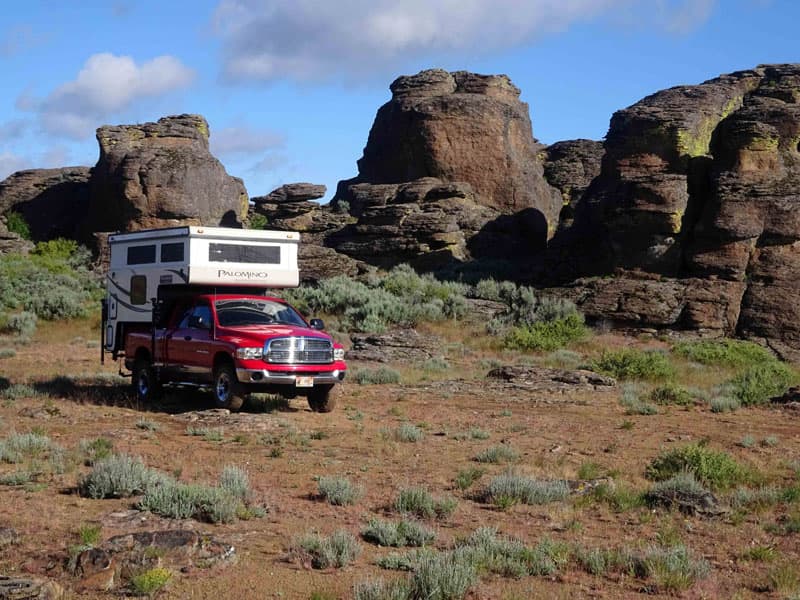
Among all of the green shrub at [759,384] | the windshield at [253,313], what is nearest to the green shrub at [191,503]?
the windshield at [253,313]

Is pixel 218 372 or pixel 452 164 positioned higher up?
pixel 452 164

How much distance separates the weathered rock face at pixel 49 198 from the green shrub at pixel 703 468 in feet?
139

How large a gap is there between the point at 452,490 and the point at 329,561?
3.45 m

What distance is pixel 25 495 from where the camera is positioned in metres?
9.73

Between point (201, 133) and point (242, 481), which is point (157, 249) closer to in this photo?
point (242, 481)

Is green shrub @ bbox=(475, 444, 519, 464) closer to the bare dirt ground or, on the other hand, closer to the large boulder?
the bare dirt ground

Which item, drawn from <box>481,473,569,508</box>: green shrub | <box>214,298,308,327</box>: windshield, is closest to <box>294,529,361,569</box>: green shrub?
<box>481,473,569,508</box>: green shrub

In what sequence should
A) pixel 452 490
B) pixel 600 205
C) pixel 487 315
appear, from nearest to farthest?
pixel 452 490 < pixel 487 315 < pixel 600 205

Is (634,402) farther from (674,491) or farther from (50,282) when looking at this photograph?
(50,282)

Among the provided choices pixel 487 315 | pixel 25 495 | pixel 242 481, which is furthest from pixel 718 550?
pixel 487 315

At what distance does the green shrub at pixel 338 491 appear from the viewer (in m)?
9.96

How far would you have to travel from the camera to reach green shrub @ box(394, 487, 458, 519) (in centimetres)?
955

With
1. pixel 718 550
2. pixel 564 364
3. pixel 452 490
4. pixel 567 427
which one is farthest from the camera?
pixel 564 364

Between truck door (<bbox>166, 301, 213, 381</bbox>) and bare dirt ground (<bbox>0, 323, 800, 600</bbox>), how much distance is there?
0.76m
